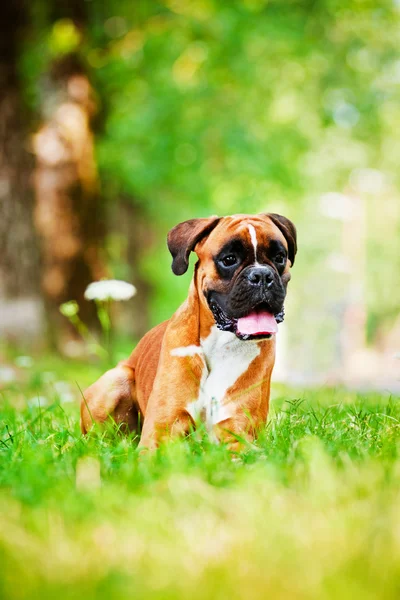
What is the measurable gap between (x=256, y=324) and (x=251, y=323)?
0.03 metres

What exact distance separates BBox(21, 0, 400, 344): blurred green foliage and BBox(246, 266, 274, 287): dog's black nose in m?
7.15

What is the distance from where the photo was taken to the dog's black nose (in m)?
4.02

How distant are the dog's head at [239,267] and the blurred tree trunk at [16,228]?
7.04m

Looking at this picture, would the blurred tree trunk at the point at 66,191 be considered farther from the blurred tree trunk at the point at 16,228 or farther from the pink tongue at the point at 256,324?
the pink tongue at the point at 256,324

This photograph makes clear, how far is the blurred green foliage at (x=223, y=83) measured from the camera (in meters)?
12.1

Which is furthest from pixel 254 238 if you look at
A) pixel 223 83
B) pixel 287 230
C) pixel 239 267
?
pixel 223 83

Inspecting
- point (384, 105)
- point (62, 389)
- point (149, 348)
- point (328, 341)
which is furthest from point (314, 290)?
point (149, 348)

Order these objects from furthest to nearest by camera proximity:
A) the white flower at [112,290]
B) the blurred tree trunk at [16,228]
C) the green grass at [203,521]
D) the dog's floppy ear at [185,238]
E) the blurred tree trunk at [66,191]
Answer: the blurred tree trunk at [66,191], the blurred tree trunk at [16,228], the white flower at [112,290], the dog's floppy ear at [185,238], the green grass at [203,521]

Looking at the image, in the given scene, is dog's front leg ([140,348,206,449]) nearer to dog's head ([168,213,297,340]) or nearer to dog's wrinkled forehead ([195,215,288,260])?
dog's head ([168,213,297,340])

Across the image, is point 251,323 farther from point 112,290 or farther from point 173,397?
point 112,290

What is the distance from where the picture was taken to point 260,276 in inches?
159

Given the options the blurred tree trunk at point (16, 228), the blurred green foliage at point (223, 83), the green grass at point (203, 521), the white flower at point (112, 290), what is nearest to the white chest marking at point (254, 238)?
the green grass at point (203, 521)

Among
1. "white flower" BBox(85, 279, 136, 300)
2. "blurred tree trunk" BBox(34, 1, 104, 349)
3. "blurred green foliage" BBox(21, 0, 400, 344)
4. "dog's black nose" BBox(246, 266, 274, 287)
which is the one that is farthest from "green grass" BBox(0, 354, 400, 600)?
"blurred green foliage" BBox(21, 0, 400, 344)

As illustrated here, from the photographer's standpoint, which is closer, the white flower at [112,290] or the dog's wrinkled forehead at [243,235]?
the dog's wrinkled forehead at [243,235]
